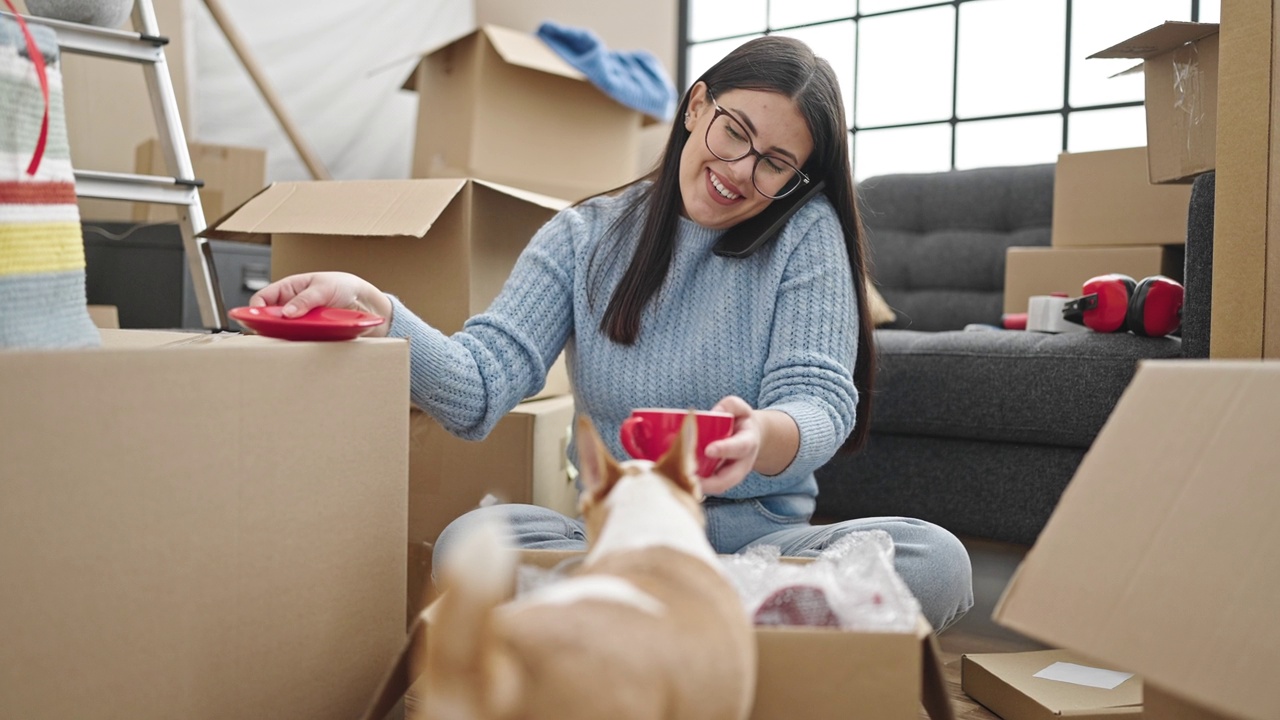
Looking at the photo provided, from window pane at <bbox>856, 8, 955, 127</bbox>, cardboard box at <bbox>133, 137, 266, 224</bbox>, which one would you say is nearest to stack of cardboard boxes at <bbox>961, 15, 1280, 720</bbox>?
cardboard box at <bbox>133, 137, 266, 224</bbox>

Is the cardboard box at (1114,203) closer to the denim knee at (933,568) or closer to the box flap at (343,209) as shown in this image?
the denim knee at (933,568)

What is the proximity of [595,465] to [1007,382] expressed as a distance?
115 cm

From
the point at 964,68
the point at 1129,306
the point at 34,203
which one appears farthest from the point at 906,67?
the point at 34,203

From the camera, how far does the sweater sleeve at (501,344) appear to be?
3.26 feet

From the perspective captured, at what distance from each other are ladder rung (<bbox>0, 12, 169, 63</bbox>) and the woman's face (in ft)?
2.53

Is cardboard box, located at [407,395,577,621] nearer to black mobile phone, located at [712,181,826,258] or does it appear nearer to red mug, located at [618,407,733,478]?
black mobile phone, located at [712,181,826,258]

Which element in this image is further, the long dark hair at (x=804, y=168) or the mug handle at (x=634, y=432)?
the long dark hair at (x=804, y=168)

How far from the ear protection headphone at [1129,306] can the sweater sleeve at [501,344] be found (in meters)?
0.89

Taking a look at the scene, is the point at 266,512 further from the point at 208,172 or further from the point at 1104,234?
the point at 208,172

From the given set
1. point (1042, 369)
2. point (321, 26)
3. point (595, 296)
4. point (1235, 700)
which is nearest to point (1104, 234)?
point (1042, 369)

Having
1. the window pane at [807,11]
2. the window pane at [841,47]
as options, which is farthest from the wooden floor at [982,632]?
the window pane at [807,11]

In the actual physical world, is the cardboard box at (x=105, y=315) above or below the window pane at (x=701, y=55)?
below

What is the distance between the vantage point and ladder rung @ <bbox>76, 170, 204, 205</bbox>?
127cm

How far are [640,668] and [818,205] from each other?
787 mm
